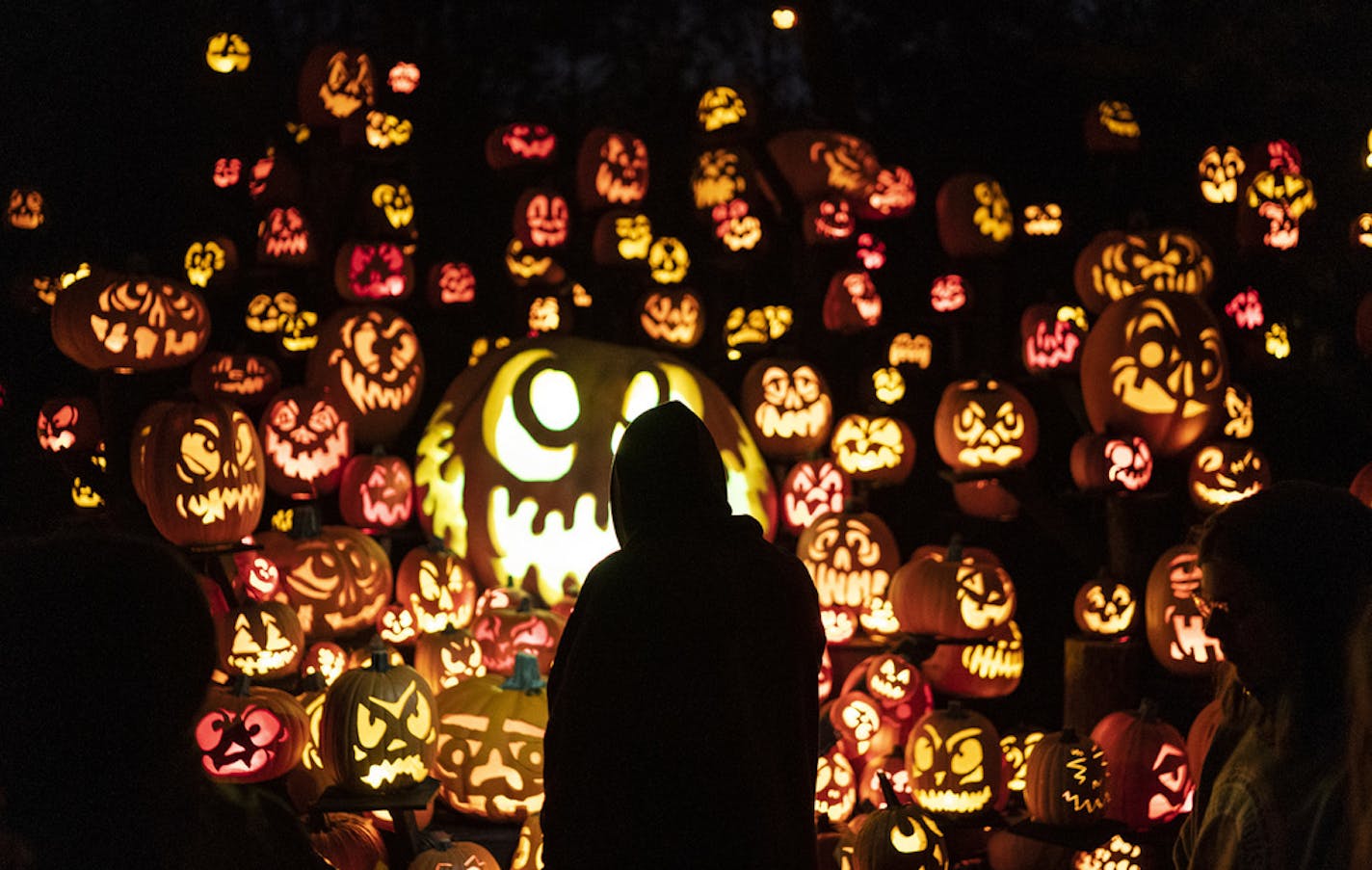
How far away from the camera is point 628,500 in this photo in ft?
8.73

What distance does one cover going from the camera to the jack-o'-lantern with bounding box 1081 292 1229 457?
20.5 feet

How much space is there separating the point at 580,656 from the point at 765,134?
6815mm

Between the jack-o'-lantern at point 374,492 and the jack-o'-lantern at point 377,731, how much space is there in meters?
2.54

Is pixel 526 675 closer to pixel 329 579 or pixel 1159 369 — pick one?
pixel 329 579

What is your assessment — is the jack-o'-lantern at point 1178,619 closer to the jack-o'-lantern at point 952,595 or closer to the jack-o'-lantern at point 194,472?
the jack-o'-lantern at point 952,595

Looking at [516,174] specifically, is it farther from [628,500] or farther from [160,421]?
[628,500]

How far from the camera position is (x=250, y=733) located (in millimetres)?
4809

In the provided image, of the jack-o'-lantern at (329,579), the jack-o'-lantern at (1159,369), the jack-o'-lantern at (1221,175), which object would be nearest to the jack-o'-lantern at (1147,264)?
the jack-o'-lantern at (1159,369)

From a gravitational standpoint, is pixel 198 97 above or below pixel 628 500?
above

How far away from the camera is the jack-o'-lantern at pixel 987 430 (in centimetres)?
668

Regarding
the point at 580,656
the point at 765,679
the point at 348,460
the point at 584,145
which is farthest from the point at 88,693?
the point at 584,145

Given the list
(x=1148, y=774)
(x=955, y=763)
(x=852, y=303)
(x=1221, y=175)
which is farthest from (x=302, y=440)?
(x=1221, y=175)

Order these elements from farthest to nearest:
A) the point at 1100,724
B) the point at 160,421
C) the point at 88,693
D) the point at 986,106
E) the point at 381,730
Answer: the point at 986,106 → the point at 1100,724 → the point at 160,421 → the point at 381,730 → the point at 88,693

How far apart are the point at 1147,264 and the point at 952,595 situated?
2.38 meters
